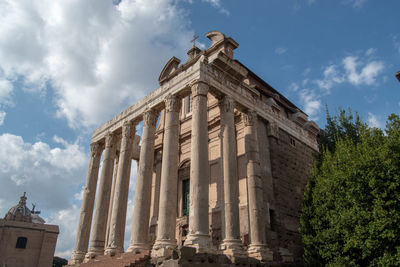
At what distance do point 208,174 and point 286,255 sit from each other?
5916 mm

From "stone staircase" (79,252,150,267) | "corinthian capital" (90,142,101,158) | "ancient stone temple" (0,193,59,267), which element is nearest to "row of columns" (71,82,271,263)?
"stone staircase" (79,252,150,267)

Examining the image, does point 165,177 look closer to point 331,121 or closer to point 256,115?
point 256,115

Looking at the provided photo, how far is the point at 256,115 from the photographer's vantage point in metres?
18.2

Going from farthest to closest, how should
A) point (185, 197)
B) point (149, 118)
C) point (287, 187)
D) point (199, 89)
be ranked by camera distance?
1. point (185, 197)
2. point (287, 187)
3. point (149, 118)
4. point (199, 89)

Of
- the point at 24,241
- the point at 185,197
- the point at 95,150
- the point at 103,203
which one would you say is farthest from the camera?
the point at 24,241

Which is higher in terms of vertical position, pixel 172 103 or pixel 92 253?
pixel 172 103

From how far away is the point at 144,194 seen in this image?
630 inches

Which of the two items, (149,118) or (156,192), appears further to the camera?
(156,192)

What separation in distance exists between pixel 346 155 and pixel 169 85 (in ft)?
30.2

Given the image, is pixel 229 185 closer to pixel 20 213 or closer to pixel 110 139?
pixel 110 139

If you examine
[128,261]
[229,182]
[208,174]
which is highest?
[208,174]

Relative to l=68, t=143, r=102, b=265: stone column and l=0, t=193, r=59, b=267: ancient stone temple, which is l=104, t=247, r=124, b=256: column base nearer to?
l=68, t=143, r=102, b=265: stone column

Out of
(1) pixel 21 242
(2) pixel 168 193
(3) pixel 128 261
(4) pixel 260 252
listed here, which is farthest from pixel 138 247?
(1) pixel 21 242

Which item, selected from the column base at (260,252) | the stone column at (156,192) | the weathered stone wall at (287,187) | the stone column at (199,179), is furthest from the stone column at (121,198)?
the weathered stone wall at (287,187)
